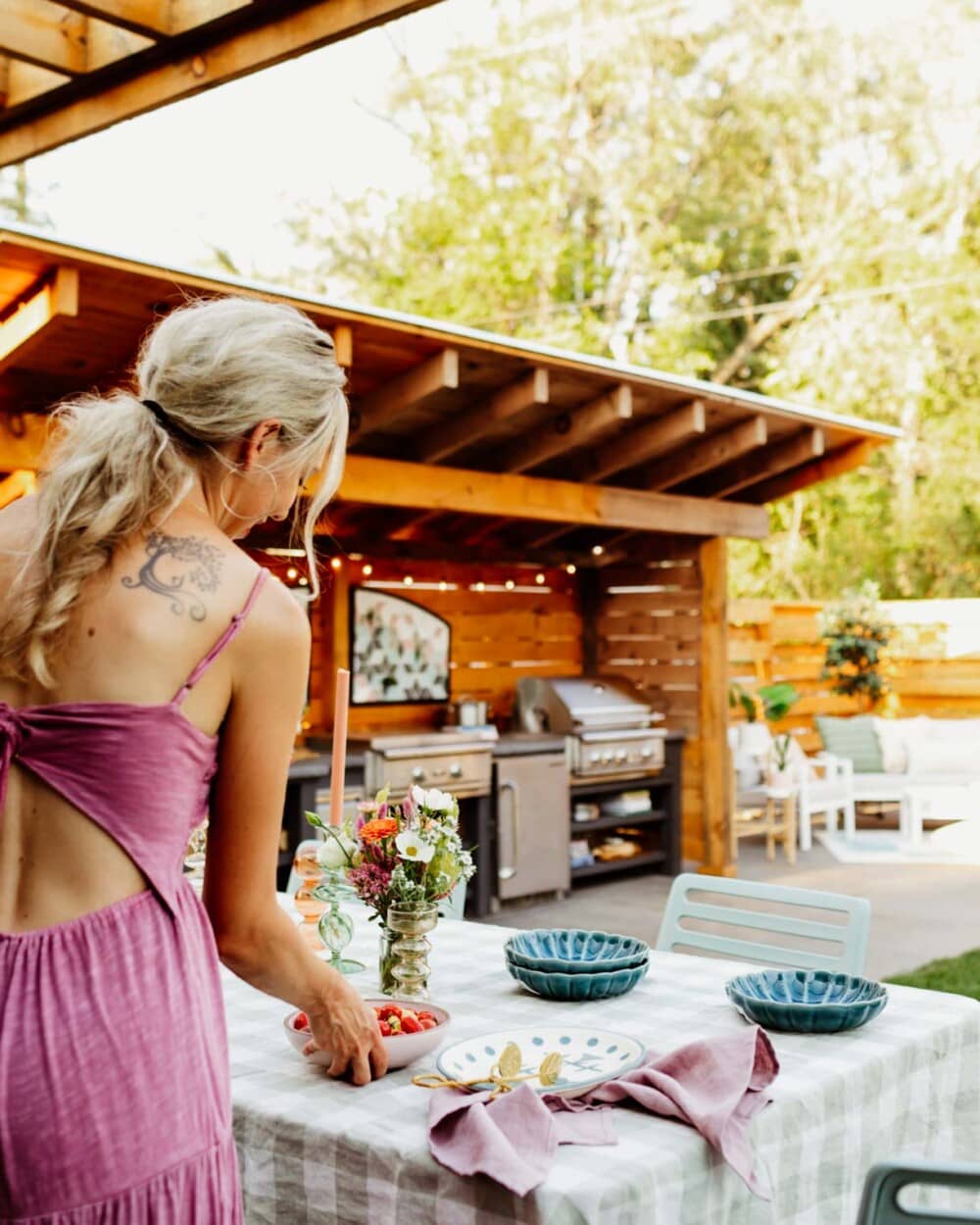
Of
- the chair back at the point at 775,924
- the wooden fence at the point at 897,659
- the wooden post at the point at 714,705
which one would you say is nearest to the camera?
the chair back at the point at 775,924

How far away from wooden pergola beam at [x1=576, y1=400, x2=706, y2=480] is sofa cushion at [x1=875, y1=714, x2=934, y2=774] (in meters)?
4.07

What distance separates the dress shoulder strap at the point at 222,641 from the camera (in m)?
1.36

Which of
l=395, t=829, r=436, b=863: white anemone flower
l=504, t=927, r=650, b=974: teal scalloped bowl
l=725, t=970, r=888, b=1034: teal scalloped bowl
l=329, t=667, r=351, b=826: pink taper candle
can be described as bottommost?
l=725, t=970, r=888, b=1034: teal scalloped bowl

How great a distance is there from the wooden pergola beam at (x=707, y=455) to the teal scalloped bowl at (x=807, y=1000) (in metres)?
5.16

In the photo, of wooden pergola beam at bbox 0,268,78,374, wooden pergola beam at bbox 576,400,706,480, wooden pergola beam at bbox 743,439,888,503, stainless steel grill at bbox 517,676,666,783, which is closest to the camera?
wooden pergola beam at bbox 0,268,78,374

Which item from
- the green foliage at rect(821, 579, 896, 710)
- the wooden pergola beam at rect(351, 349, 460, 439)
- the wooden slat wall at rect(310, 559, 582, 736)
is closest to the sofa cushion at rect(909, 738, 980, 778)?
the green foliage at rect(821, 579, 896, 710)

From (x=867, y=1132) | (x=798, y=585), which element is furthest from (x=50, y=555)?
(x=798, y=585)

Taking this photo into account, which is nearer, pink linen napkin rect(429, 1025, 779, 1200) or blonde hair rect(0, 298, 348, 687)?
blonde hair rect(0, 298, 348, 687)

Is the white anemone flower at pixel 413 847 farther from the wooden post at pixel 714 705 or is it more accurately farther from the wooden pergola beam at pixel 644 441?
the wooden post at pixel 714 705

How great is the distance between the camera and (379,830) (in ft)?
6.93

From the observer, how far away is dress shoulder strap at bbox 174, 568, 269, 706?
136cm

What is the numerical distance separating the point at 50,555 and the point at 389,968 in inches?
43.1

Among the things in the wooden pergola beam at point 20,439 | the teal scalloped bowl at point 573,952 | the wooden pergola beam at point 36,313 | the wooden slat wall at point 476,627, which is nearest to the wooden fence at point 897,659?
the wooden slat wall at point 476,627

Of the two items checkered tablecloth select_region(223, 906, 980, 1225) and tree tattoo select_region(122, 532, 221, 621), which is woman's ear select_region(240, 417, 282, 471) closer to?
tree tattoo select_region(122, 532, 221, 621)
